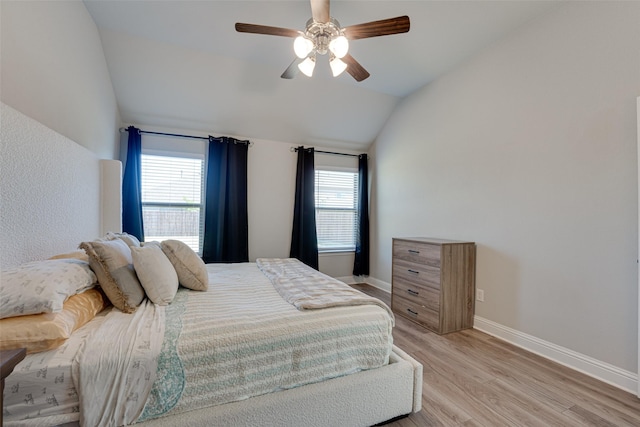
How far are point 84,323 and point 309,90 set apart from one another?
322 cm

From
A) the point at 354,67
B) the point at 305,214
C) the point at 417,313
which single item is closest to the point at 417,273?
the point at 417,313

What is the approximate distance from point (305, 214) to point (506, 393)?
2946mm

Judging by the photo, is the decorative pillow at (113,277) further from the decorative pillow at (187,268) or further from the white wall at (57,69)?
the white wall at (57,69)

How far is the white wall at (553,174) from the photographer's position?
73.1 inches

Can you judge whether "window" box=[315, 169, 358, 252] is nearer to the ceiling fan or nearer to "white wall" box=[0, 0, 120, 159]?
the ceiling fan

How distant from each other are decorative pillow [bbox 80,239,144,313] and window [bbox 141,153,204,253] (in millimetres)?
2161

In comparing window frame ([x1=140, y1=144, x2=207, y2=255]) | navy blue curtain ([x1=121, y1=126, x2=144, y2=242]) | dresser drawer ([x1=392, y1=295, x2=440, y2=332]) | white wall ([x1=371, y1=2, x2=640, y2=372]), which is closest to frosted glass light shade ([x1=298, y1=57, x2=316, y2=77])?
white wall ([x1=371, y1=2, x2=640, y2=372])

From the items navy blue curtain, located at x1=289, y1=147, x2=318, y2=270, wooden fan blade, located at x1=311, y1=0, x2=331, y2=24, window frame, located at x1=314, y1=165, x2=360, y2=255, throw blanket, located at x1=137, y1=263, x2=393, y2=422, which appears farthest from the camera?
window frame, located at x1=314, y1=165, x2=360, y2=255

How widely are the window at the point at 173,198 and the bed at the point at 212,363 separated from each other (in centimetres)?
202

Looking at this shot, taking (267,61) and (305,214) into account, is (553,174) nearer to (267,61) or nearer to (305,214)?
(305,214)

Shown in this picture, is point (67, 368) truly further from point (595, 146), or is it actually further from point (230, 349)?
point (595, 146)

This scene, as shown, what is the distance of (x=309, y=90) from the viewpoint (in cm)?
347

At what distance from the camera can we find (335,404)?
133 cm

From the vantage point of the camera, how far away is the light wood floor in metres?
1.54
